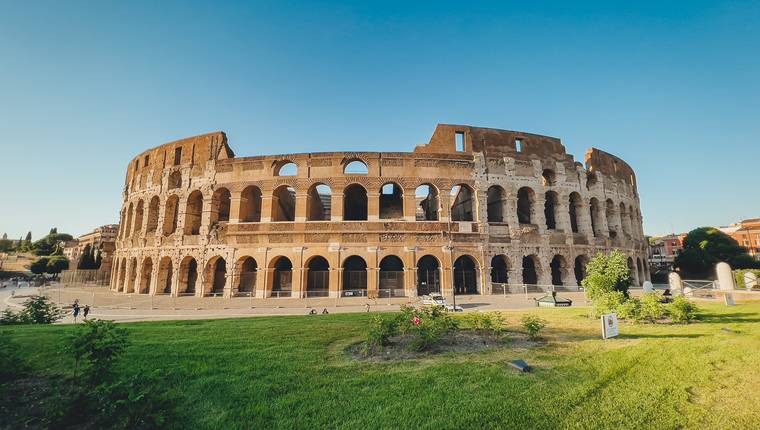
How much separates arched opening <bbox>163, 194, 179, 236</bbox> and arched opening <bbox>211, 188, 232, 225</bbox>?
396 centimetres

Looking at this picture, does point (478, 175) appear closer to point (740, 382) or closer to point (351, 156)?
point (351, 156)

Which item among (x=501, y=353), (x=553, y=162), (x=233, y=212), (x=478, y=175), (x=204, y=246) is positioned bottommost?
(x=501, y=353)

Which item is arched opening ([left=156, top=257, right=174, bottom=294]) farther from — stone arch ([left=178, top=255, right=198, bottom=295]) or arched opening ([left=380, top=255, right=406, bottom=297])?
arched opening ([left=380, top=255, right=406, bottom=297])

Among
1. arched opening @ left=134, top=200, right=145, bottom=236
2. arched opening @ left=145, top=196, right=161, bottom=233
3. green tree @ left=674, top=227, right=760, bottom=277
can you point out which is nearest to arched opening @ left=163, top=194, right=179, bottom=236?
arched opening @ left=145, top=196, right=161, bottom=233

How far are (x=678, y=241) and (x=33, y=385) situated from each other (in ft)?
330

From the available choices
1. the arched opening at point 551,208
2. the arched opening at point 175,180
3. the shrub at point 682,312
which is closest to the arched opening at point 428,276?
the arched opening at point 551,208

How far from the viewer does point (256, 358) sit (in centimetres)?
634

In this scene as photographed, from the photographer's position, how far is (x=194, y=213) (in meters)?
26.5

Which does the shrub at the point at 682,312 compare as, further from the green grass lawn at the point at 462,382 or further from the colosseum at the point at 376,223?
the colosseum at the point at 376,223

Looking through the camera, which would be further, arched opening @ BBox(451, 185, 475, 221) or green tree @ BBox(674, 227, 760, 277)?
green tree @ BBox(674, 227, 760, 277)

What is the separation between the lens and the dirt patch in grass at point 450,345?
662cm

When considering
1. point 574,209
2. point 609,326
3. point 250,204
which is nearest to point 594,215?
point 574,209

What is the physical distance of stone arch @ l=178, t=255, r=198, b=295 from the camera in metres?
24.6

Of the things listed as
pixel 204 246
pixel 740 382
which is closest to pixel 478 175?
pixel 740 382
